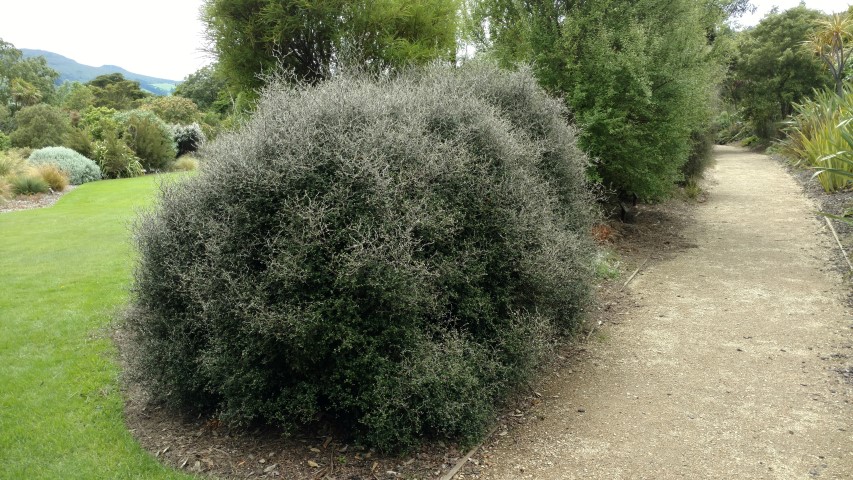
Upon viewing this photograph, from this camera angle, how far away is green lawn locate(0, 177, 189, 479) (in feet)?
11.7

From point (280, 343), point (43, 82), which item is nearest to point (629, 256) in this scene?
point (280, 343)

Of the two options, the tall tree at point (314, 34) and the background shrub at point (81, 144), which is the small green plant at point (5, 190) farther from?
the tall tree at point (314, 34)

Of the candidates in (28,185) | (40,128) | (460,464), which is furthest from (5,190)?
(460,464)

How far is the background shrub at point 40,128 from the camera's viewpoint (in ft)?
86.4

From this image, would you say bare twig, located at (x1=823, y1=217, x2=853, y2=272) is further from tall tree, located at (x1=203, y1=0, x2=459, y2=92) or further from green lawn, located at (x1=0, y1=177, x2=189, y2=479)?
green lawn, located at (x1=0, y1=177, x2=189, y2=479)

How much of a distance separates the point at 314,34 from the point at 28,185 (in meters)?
11.7

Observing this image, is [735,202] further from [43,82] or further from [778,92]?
[43,82]

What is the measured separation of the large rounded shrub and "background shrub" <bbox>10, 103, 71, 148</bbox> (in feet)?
87.7

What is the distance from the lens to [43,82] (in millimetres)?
50281

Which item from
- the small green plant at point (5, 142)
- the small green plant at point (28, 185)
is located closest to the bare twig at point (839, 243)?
the small green plant at point (28, 185)

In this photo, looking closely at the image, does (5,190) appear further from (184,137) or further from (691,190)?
(691,190)

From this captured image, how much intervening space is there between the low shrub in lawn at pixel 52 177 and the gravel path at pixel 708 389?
52.2 feet

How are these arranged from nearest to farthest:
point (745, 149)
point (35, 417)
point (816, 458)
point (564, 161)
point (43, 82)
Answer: point (816, 458) → point (35, 417) → point (564, 161) → point (745, 149) → point (43, 82)

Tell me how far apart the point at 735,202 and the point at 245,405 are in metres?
12.8
